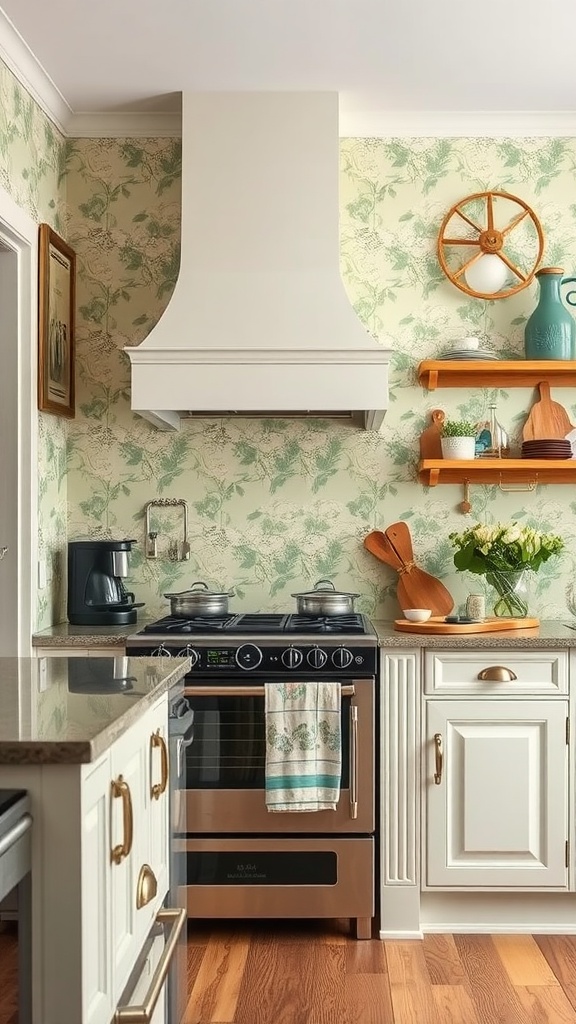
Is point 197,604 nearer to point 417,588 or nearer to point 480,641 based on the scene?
point 417,588

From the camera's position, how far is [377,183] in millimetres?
3838

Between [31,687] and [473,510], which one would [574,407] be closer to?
[473,510]

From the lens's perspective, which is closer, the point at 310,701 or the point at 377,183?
the point at 310,701

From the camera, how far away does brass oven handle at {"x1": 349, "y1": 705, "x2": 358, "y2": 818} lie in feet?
10.3

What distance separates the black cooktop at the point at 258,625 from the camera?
10.6ft

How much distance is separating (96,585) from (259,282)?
117cm

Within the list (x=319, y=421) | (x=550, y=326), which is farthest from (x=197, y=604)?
(x=550, y=326)

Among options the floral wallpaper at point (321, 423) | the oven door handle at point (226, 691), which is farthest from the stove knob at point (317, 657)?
the floral wallpaper at point (321, 423)

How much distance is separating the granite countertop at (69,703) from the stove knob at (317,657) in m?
0.81

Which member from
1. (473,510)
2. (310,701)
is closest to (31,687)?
(310,701)

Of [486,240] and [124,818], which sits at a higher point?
[486,240]

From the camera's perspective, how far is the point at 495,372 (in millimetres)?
3727

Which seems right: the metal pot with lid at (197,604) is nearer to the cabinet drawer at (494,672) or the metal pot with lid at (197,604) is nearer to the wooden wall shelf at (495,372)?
the cabinet drawer at (494,672)

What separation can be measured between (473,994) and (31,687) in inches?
63.5
